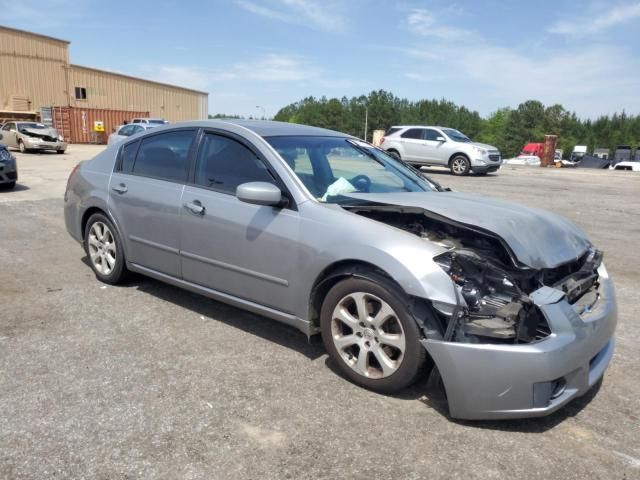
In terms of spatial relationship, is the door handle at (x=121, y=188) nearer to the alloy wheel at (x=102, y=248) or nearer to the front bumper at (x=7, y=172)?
the alloy wheel at (x=102, y=248)

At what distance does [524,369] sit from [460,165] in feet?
52.7

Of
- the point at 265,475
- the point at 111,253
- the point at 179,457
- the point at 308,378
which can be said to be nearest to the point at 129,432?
the point at 179,457

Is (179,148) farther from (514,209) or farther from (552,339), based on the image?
(552,339)

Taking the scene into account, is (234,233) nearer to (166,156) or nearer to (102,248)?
(166,156)

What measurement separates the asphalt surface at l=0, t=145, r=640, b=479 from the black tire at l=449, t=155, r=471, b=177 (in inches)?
541

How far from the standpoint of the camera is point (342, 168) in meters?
3.87

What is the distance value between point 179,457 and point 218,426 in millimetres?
290

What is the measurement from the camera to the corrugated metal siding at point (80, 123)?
37312 millimetres

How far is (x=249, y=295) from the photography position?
3.52m

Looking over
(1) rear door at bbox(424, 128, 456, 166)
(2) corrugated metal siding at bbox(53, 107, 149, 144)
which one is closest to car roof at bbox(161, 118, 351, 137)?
(1) rear door at bbox(424, 128, 456, 166)

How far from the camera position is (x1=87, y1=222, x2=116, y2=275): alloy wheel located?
4648mm

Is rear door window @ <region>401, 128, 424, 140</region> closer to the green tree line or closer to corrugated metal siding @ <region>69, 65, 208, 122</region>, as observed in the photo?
corrugated metal siding @ <region>69, 65, 208, 122</region>

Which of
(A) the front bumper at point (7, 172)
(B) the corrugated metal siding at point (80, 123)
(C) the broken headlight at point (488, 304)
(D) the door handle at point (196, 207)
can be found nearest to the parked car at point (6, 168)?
(A) the front bumper at point (7, 172)

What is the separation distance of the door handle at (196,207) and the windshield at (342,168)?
69 centimetres
